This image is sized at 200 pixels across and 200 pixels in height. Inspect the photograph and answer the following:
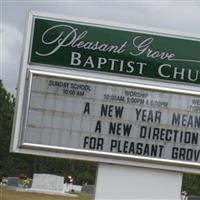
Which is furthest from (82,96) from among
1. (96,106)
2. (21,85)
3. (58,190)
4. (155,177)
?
(58,190)

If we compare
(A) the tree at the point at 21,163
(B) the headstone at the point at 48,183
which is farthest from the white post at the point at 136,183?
(A) the tree at the point at 21,163

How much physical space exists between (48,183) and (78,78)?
87.0ft

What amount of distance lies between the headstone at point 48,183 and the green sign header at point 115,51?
2579 centimetres

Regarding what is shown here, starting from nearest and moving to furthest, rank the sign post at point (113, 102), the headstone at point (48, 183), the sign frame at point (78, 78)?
the sign frame at point (78, 78), the sign post at point (113, 102), the headstone at point (48, 183)

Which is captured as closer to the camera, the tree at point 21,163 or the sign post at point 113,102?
the sign post at point 113,102

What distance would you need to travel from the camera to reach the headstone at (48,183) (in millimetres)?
39281

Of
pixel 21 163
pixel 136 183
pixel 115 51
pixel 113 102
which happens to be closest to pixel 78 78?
Result: pixel 113 102

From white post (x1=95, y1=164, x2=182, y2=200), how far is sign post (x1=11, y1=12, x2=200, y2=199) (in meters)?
0.02

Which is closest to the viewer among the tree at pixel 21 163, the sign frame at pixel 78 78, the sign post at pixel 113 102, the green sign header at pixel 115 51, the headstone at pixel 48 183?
the sign frame at pixel 78 78

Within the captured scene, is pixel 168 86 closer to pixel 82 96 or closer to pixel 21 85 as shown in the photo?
pixel 82 96

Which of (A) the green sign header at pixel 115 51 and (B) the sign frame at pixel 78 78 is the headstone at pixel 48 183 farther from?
(A) the green sign header at pixel 115 51

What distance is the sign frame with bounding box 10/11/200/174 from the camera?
13.7 metres

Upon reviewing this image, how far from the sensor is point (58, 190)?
39.5 m

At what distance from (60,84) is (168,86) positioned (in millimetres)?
2294
